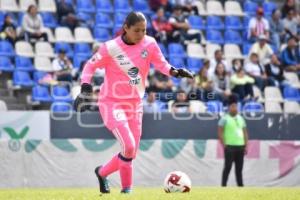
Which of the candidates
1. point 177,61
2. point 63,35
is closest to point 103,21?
point 63,35

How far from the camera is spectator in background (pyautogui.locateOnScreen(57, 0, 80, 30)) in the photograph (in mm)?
24094

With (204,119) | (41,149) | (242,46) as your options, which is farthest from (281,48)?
(41,149)

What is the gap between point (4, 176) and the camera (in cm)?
1866

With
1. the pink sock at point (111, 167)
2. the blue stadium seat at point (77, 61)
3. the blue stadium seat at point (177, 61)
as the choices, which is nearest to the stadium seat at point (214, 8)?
the blue stadium seat at point (177, 61)

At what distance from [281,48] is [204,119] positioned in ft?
21.4

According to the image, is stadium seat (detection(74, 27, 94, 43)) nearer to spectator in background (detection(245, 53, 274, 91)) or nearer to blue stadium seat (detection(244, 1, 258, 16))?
spectator in background (detection(245, 53, 274, 91))

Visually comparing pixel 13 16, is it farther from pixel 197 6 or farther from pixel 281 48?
pixel 281 48

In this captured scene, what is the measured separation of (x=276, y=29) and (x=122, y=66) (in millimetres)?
16894

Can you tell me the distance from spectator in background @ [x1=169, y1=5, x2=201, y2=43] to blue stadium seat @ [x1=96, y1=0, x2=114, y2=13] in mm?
1871

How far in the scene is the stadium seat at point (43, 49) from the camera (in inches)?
901

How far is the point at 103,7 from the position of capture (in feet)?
83.5

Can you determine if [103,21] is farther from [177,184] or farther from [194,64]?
[177,184]

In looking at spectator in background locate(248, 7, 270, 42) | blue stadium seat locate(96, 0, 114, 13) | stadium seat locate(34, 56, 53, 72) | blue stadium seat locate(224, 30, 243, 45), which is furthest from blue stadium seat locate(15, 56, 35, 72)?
spectator in background locate(248, 7, 270, 42)

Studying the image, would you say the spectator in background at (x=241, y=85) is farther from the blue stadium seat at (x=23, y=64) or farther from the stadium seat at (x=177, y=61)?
the blue stadium seat at (x=23, y=64)
